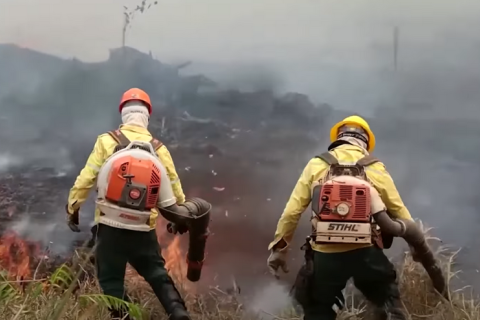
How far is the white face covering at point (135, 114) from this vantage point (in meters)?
3.47

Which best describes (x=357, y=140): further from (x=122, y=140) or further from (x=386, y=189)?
(x=122, y=140)

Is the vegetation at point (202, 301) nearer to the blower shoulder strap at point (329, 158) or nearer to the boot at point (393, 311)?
the boot at point (393, 311)

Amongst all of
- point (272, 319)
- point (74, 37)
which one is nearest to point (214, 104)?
point (74, 37)

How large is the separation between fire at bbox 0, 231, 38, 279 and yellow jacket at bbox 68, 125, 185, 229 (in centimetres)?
98

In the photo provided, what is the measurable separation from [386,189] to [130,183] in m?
1.21

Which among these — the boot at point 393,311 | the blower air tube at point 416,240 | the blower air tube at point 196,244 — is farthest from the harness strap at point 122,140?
the boot at point 393,311

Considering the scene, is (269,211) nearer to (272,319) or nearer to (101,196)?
(272,319)

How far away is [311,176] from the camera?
10.4ft

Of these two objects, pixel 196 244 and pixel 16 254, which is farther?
pixel 16 254

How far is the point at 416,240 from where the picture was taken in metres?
3.19

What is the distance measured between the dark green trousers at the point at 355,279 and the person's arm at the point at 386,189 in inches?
8.8

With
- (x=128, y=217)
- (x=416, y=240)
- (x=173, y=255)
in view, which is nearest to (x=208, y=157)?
(x=173, y=255)

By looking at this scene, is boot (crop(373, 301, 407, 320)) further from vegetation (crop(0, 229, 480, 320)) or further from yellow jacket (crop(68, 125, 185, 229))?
yellow jacket (crop(68, 125, 185, 229))

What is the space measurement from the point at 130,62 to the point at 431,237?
2.20 metres
